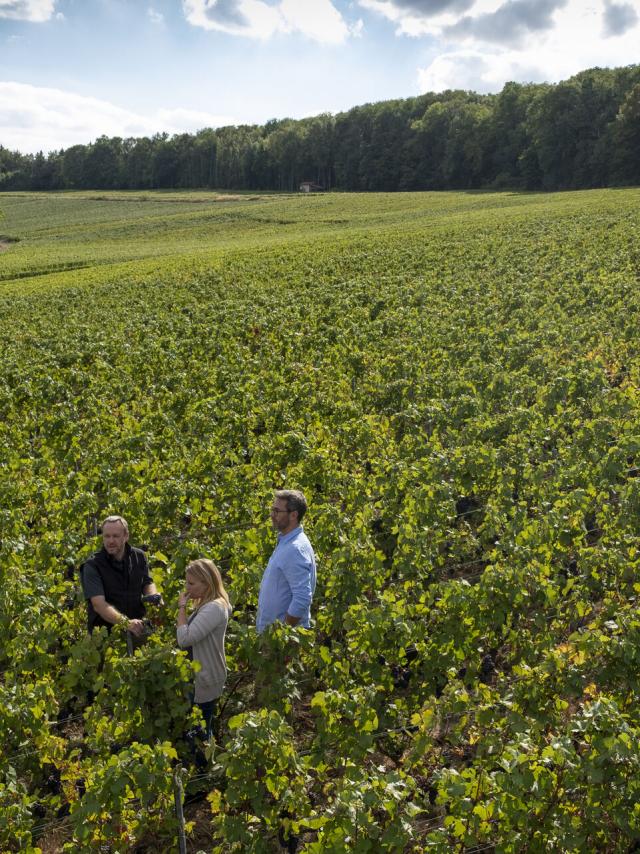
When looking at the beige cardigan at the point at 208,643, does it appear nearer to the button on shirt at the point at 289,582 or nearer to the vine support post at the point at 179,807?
the button on shirt at the point at 289,582

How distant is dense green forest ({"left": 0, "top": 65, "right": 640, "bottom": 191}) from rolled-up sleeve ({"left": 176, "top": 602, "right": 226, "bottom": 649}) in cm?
8318

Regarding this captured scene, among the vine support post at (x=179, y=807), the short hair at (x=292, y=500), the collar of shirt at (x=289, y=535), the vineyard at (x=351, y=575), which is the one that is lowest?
the vine support post at (x=179, y=807)

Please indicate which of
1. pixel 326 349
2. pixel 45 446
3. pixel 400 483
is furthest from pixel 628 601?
pixel 326 349

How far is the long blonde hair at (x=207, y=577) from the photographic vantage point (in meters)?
5.32

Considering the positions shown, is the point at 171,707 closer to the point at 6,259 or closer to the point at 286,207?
the point at 6,259

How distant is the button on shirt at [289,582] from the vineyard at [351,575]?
0.28 metres

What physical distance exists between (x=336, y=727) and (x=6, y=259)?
55895 millimetres

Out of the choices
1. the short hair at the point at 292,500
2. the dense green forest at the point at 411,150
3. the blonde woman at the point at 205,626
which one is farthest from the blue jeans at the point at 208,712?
the dense green forest at the point at 411,150

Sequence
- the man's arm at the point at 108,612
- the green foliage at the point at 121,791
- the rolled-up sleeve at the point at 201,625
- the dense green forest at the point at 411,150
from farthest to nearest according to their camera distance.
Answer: the dense green forest at the point at 411,150
the man's arm at the point at 108,612
the rolled-up sleeve at the point at 201,625
the green foliage at the point at 121,791

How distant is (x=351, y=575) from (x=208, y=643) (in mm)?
1786

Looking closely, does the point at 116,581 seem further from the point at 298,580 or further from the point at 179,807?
the point at 179,807

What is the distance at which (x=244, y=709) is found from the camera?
6.55 metres

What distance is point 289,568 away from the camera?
563cm

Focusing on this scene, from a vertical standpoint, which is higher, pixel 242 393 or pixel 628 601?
pixel 242 393
